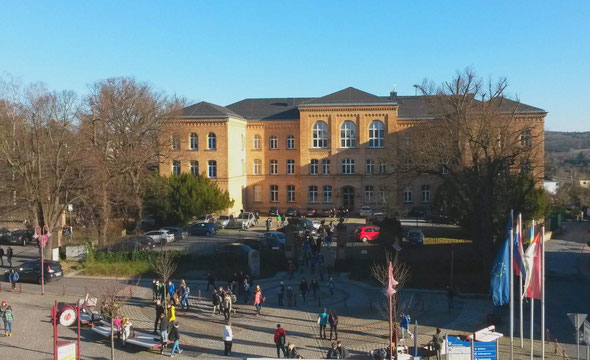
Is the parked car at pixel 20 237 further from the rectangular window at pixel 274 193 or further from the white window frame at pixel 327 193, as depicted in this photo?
the white window frame at pixel 327 193

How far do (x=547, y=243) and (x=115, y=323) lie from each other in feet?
111

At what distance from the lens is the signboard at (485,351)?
58.1 feet

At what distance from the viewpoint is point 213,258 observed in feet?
112

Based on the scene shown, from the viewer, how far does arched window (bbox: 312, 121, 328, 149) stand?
58.8 m

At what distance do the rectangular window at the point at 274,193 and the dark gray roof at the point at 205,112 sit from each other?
8.71 metres

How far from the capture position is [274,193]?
202 ft

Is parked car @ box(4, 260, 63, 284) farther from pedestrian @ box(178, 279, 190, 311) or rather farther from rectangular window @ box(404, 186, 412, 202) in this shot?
rectangular window @ box(404, 186, 412, 202)

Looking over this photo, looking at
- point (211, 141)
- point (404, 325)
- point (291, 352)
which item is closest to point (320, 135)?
point (211, 141)

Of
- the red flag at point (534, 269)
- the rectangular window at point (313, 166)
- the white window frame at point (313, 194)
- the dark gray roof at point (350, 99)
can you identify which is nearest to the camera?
the red flag at point (534, 269)

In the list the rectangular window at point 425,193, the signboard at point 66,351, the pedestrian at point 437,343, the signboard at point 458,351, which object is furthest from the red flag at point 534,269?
the rectangular window at point 425,193

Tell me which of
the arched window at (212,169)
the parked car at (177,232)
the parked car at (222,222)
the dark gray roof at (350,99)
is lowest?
the parked car at (177,232)

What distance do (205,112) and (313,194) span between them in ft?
44.4

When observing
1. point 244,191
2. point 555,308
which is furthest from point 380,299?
point 244,191

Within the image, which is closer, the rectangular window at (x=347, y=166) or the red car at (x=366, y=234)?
the red car at (x=366, y=234)
